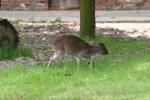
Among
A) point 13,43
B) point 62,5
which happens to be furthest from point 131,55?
point 62,5

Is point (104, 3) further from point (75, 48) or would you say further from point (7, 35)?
point (75, 48)

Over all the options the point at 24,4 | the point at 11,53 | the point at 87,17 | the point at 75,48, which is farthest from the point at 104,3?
the point at 75,48

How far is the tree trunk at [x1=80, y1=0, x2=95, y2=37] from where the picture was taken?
1515cm

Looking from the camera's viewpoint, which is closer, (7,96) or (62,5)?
(7,96)

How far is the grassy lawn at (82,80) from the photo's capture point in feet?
28.0

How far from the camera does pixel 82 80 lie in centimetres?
954

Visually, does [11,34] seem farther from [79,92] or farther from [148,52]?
[79,92]

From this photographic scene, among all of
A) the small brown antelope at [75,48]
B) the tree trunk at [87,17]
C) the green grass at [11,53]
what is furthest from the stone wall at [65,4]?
the small brown antelope at [75,48]

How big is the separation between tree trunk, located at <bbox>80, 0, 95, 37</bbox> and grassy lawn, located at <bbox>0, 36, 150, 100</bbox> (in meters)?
3.16

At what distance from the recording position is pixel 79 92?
8.68 meters

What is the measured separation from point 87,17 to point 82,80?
5.92 metres

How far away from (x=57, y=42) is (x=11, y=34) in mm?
2110

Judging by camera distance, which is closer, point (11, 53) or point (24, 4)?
point (11, 53)

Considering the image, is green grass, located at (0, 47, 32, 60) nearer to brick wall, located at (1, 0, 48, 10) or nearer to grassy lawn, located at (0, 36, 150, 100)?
grassy lawn, located at (0, 36, 150, 100)
